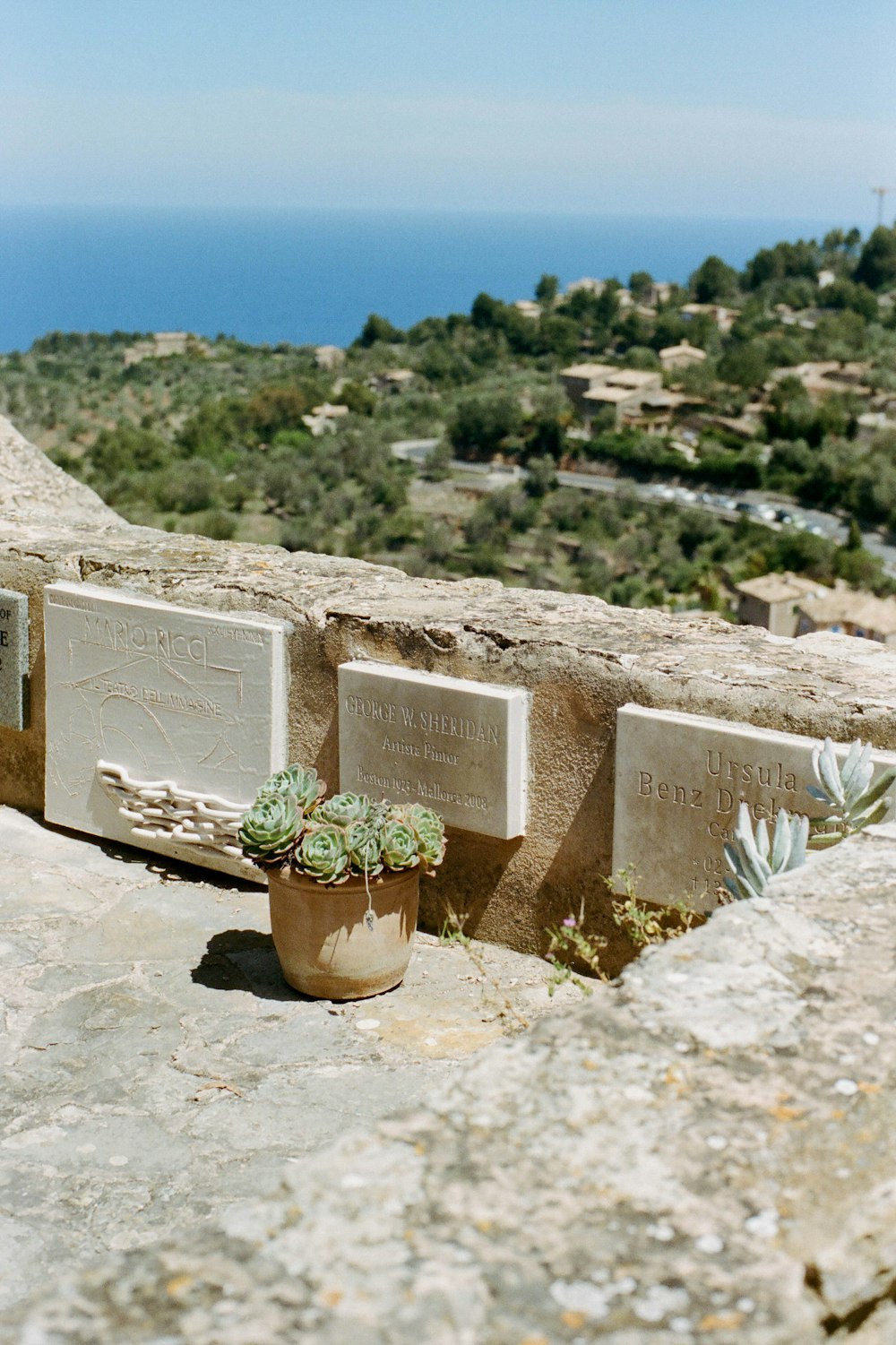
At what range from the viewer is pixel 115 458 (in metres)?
42.3

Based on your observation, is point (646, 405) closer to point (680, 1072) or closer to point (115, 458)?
point (115, 458)

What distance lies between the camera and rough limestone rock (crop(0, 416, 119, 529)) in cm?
671

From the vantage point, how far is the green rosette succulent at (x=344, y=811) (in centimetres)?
397

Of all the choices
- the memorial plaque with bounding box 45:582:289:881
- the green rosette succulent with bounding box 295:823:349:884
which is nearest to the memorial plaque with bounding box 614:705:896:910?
the green rosette succulent with bounding box 295:823:349:884

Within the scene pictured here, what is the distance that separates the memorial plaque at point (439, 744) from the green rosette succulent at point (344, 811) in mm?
380

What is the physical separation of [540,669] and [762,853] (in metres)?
1.46

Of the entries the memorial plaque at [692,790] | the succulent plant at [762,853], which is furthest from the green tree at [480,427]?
the succulent plant at [762,853]

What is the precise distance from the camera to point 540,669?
416cm

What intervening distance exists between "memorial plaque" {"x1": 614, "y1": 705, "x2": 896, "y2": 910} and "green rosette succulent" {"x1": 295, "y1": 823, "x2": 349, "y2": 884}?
0.76m

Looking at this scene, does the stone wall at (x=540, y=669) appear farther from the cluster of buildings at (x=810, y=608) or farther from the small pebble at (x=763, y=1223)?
the cluster of buildings at (x=810, y=608)

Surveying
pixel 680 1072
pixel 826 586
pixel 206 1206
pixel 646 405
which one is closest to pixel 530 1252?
pixel 680 1072

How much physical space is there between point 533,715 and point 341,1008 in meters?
1.00

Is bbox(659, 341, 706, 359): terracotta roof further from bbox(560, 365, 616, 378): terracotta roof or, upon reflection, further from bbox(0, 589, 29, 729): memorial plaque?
bbox(0, 589, 29, 729): memorial plaque

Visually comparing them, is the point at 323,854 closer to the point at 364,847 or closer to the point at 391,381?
the point at 364,847
